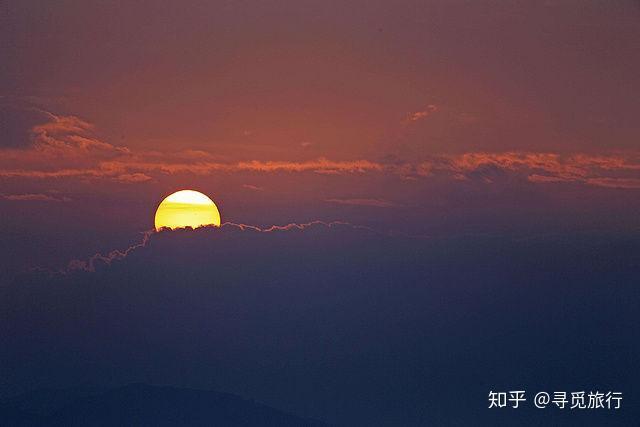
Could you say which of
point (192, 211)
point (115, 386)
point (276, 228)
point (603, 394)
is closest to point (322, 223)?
point (276, 228)

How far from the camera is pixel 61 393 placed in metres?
5.89

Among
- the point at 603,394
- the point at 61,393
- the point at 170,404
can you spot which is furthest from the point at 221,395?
the point at 603,394

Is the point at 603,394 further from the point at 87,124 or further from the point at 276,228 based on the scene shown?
the point at 87,124

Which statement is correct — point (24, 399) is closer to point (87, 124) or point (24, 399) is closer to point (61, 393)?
point (61, 393)

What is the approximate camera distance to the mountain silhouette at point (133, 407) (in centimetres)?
588

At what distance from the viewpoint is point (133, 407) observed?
19.4 feet

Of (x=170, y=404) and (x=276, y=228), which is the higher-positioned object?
(x=276, y=228)

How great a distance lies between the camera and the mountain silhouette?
5883mm

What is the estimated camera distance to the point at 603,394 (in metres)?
6.04

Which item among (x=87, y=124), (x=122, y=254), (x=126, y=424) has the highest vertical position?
(x=87, y=124)

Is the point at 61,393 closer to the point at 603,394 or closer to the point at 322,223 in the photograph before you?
the point at 322,223

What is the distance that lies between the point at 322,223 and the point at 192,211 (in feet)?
2.73

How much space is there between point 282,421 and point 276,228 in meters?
1.25

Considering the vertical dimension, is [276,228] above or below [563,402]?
above
